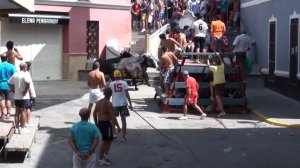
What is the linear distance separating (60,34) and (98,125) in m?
18.1

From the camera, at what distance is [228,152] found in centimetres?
1257

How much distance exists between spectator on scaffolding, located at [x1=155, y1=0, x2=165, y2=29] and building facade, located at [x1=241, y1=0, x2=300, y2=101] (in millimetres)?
6770

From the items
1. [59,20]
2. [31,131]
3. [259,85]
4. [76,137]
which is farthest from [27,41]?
[76,137]

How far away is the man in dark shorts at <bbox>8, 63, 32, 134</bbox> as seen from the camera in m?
12.7

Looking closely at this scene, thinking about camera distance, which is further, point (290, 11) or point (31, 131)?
point (290, 11)

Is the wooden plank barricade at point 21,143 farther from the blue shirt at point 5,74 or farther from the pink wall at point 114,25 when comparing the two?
the pink wall at point 114,25

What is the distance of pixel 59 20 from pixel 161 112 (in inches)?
451

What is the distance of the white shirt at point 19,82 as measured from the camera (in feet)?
41.7

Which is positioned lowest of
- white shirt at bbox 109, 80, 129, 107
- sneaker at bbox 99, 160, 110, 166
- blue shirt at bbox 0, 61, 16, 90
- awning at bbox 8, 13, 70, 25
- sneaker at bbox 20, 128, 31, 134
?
sneaker at bbox 99, 160, 110, 166

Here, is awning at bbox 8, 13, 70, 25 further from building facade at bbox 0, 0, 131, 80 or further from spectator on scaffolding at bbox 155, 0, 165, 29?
spectator on scaffolding at bbox 155, 0, 165, 29

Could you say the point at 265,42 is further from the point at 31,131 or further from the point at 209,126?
the point at 31,131

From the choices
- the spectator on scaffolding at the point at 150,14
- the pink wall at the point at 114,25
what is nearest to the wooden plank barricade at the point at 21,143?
the pink wall at the point at 114,25

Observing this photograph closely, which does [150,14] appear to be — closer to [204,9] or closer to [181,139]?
[204,9]

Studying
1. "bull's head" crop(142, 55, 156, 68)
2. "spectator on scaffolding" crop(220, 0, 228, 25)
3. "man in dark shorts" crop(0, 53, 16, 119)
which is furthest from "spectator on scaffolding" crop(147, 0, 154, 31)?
"man in dark shorts" crop(0, 53, 16, 119)
